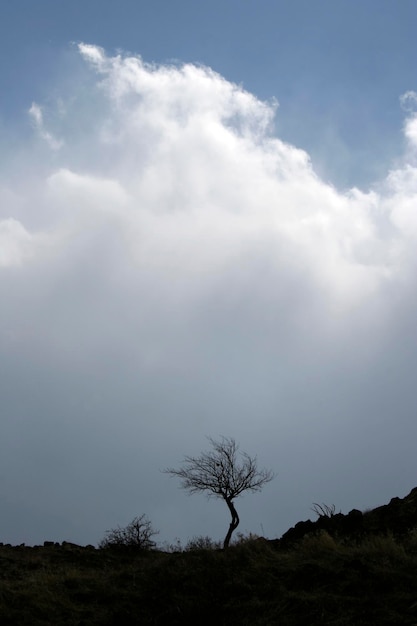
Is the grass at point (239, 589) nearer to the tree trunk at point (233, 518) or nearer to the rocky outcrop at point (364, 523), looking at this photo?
the rocky outcrop at point (364, 523)

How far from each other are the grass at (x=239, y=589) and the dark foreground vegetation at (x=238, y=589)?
0.9 inches

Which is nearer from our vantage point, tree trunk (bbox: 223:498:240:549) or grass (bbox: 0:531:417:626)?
grass (bbox: 0:531:417:626)

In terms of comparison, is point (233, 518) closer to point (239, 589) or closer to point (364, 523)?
point (364, 523)

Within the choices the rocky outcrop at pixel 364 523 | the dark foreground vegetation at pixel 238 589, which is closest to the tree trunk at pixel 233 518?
the rocky outcrop at pixel 364 523

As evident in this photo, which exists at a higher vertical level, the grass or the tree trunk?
the tree trunk

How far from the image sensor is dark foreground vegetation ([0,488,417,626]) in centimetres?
1143

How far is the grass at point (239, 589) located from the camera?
11.4 meters

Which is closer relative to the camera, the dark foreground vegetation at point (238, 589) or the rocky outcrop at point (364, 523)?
the dark foreground vegetation at point (238, 589)

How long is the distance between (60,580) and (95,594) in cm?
168

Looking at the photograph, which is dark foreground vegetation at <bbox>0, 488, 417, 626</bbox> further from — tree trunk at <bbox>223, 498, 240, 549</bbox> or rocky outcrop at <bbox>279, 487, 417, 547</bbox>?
tree trunk at <bbox>223, 498, 240, 549</bbox>

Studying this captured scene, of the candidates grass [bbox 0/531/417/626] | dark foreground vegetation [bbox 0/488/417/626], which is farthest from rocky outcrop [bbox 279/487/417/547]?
grass [bbox 0/531/417/626]

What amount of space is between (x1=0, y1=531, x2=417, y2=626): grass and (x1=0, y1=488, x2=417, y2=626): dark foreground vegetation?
0.08 ft

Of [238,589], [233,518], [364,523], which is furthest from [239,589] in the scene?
[233,518]

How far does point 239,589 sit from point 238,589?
0.03m
